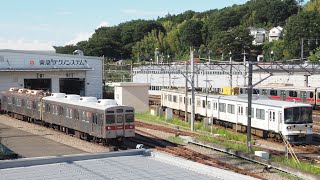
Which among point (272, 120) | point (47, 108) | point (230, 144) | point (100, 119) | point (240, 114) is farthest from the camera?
point (47, 108)

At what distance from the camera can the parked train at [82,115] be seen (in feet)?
78.8

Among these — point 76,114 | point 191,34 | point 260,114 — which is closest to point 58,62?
point 76,114

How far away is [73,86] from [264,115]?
3337 cm

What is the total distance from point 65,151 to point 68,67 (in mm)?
27558

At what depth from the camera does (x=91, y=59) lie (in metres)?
51.1

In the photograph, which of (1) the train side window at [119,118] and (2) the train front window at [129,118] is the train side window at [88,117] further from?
(2) the train front window at [129,118]

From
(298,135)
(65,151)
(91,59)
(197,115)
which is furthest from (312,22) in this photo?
(65,151)

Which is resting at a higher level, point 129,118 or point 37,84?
point 37,84

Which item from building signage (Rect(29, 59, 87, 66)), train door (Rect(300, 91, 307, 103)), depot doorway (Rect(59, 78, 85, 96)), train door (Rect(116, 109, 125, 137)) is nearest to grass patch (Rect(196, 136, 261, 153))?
train door (Rect(116, 109, 125, 137))

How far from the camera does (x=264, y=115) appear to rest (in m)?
26.4

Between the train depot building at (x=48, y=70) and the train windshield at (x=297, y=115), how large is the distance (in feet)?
96.8

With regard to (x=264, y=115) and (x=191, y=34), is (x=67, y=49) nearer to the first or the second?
(x=191, y=34)

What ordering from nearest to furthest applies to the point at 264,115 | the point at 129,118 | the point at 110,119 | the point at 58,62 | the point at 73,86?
the point at 110,119 < the point at 129,118 < the point at 264,115 < the point at 58,62 < the point at 73,86

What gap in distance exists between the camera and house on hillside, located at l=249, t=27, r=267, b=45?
115m
